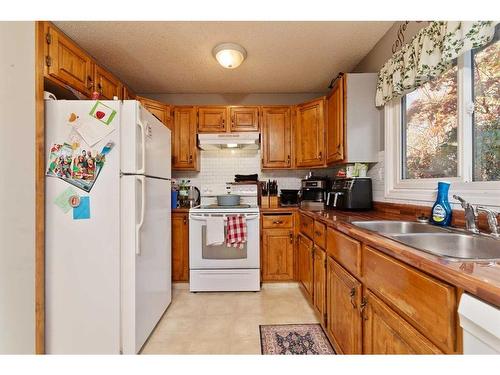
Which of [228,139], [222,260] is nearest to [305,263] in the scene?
[222,260]

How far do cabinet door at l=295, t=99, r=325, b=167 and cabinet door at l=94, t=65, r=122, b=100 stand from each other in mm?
2011

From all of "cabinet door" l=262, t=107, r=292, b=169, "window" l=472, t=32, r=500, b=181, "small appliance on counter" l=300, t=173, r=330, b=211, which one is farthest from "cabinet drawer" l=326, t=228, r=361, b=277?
"cabinet door" l=262, t=107, r=292, b=169

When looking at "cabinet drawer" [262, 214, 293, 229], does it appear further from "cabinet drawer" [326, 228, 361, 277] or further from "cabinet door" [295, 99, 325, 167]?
"cabinet drawer" [326, 228, 361, 277]

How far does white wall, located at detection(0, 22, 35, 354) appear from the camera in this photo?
142 centimetres

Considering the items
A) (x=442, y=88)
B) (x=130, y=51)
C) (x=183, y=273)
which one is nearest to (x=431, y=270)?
(x=442, y=88)

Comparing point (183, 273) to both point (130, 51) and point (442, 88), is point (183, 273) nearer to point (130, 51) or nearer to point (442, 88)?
point (130, 51)

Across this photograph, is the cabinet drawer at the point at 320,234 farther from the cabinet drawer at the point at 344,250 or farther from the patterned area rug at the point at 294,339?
the patterned area rug at the point at 294,339

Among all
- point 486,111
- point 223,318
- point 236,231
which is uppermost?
point 486,111

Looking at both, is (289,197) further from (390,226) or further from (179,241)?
(390,226)

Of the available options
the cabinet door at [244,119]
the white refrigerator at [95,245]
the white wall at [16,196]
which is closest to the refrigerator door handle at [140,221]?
the white refrigerator at [95,245]

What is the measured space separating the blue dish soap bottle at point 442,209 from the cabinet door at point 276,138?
1811 mm

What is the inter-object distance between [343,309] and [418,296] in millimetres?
713

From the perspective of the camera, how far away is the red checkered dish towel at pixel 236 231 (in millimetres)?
2510

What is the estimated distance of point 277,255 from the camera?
2732 millimetres
